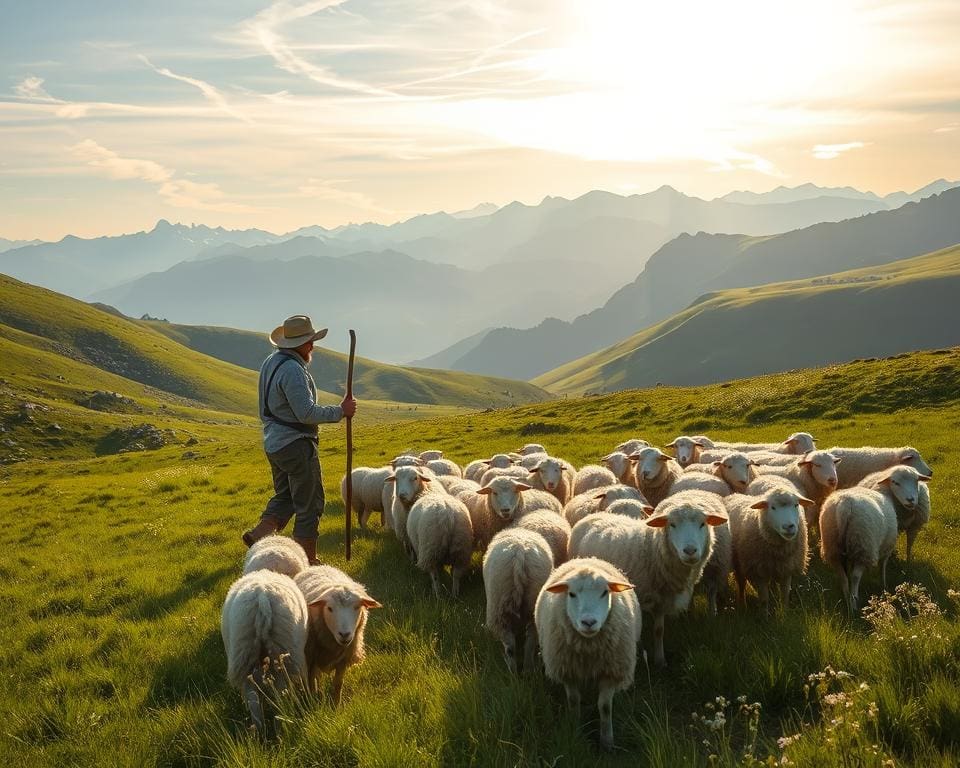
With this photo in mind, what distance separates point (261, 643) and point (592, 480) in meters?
8.03

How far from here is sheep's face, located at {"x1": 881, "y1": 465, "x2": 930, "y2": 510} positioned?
32.0 feet

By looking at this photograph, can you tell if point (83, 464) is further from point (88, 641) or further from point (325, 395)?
point (325, 395)

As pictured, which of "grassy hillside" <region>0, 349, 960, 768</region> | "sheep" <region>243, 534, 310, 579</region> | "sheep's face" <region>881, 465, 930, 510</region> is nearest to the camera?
"grassy hillside" <region>0, 349, 960, 768</region>

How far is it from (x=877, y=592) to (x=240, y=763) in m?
8.36

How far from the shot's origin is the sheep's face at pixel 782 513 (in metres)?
7.99

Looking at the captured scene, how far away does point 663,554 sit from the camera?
7473 mm

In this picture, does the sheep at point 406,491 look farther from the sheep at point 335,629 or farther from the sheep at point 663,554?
the sheep at point 335,629

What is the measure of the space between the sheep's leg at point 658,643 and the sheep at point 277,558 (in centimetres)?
441

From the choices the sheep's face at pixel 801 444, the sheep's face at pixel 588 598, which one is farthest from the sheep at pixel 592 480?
the sheep's face at pixel 588 598

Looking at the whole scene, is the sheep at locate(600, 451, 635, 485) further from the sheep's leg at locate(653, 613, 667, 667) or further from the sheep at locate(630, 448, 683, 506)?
the sheep's leg at locate(653, 613, 667, 667)

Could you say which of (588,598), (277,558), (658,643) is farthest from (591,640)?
(277,558)

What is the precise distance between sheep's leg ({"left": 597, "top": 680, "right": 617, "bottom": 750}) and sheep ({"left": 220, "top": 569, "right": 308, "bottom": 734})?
9.20 feet

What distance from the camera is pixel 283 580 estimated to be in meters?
6.71

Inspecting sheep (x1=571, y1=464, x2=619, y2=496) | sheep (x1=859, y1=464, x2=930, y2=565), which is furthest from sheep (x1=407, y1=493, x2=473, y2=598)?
sheep (x1=859, y1=464, x2=930, y2=565)
